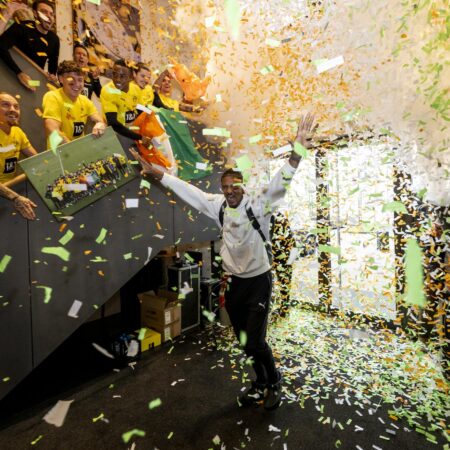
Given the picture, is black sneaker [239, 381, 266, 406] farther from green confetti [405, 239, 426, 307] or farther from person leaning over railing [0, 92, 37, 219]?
person leaning over railing [0, 92, 37, 219]

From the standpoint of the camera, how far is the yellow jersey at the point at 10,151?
211 centimetres

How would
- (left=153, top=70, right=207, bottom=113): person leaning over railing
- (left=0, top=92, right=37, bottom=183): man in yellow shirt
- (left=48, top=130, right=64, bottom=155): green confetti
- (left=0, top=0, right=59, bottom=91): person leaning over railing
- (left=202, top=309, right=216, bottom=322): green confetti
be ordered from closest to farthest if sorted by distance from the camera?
(left=0, top=92, right=37, bottom=183): man in yellow shirt, (left=48, top=130, right=64, bottom=155): green confetti, (left=0, top=0, right=59, bottom=91): person leaning over railing, (left=153, top=70, right=207, bottom=113): person leaning over railing, (left=202, top=309, right=216, bottom=322): green confetti

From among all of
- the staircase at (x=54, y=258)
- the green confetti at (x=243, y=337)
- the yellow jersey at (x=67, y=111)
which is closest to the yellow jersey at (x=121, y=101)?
the yellow jersey at (x=67, y=111)

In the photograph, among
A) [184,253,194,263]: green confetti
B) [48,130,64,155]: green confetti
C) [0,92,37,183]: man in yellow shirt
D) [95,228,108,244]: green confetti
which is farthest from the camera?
[184,253,194,263]: green confetti

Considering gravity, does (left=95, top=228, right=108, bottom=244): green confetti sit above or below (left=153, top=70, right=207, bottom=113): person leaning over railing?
below

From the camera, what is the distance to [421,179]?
2006 millimetres

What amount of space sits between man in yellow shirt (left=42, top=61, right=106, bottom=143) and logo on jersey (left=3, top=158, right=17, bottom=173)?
1.08 feet

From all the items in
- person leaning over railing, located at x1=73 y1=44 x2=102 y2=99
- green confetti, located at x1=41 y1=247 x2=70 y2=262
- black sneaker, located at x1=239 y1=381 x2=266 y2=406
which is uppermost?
person leaning over railing, located at x1=73 y1=44 x2=102 y2=99

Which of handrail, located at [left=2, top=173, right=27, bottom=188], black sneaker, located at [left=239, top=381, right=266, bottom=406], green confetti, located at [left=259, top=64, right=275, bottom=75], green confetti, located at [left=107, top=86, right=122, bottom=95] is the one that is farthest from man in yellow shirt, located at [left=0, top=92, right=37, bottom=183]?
black sneaker, located at [left=239, top=381, right=266, bottom=406]

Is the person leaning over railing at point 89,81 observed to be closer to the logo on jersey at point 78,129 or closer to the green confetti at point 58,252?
the logo on jersey at point 78,129

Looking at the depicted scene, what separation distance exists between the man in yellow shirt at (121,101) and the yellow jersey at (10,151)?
2.30ft

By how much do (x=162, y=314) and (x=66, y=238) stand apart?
1.59m

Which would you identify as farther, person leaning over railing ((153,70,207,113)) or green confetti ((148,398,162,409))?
person leaning over railing ((153,70,207,113))

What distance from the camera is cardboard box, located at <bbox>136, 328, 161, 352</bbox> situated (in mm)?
3262
